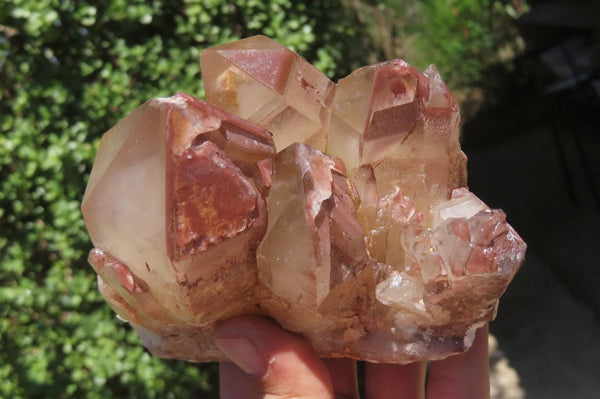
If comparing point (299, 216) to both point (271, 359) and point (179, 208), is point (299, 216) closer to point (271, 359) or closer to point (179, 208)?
point (179, 208)

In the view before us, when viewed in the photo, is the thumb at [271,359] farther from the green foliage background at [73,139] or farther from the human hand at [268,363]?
the green foliage background at [73,139]

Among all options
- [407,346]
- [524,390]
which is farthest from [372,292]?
[524,390]

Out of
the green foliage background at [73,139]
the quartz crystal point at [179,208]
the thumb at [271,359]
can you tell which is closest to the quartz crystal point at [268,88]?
the quartz crystal point at [179,208]

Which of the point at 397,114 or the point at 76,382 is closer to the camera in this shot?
the point at 397,114

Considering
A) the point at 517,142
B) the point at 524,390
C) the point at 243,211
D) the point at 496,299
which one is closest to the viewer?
the point at 243,211

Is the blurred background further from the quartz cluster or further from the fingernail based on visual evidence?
the fingernail

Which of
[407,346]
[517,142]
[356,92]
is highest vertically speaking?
[356,92]

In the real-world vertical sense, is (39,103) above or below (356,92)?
below

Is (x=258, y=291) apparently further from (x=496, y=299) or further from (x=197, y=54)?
(x=197, y=54)
